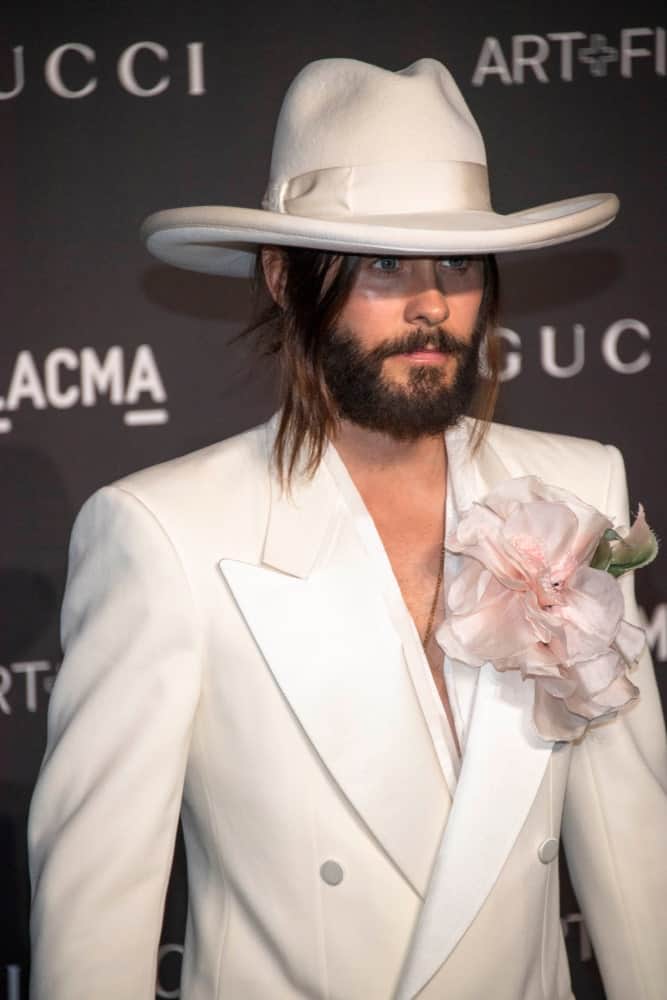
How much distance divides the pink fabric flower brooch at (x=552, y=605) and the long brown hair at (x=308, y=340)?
0.25 metres

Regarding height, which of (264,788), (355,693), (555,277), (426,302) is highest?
(555,277)

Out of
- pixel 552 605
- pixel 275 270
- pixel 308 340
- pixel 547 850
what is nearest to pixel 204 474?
pixel 308 340

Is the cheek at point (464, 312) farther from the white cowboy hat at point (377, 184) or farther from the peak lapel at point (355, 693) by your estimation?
the peak lapel at point (355, 693)

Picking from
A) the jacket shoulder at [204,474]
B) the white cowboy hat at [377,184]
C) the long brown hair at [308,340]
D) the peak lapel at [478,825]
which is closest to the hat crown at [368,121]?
the white cowboy hat at [377,184]

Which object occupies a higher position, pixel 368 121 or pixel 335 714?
pixel 368 121

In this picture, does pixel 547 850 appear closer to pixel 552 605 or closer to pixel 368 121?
pixel 552 605

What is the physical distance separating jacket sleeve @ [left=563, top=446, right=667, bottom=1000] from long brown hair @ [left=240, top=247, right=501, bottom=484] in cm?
48

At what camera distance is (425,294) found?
1870 millimetres

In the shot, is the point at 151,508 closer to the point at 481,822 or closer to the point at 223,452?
the point at 223,452

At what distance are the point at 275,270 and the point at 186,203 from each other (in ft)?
2.37

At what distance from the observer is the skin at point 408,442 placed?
189 centimetres

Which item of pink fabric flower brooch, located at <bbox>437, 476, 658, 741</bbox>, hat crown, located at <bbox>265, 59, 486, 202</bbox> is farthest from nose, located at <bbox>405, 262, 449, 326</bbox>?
pink fabric flower brooch, located at <bbox>437, 476, 658, 741</bbox>

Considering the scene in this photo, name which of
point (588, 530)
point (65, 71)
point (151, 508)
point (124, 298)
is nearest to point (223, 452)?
point (151, 508)

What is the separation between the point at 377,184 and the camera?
1834mm
